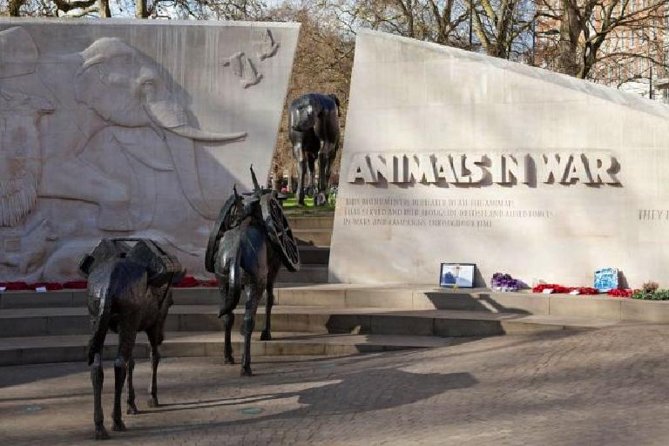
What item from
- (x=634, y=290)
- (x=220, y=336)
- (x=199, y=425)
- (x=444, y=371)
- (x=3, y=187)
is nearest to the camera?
(x=199, y=425)

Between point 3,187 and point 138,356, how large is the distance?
4.86 metres

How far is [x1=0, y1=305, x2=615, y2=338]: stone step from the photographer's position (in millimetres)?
12797

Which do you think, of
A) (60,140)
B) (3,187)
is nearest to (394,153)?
(60,140)

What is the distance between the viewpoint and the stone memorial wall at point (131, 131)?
1535cm

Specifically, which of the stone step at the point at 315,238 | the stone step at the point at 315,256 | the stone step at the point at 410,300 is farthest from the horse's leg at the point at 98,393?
the stone step at the point at 315,238

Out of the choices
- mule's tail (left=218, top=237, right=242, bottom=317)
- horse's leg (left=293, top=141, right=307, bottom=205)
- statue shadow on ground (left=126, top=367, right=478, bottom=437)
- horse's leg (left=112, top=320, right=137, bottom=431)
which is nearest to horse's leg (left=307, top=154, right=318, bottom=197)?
horse's leg (left=293, top=141, right=307, bottom=205)

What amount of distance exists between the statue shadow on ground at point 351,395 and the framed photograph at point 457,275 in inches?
186

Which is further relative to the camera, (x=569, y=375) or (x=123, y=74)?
(x=123, y=74)

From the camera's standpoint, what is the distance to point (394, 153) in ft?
50.9

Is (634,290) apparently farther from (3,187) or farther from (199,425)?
(3,187)

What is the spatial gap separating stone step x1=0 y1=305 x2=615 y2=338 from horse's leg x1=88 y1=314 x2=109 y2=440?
559 cm

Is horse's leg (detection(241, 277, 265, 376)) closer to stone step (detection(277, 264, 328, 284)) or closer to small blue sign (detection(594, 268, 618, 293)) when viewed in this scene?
stone step (detection(277, 264, 328, 284))

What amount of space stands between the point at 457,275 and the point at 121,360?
8019 mm

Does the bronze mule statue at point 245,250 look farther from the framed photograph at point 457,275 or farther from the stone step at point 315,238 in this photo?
the stone step at point 315,238
